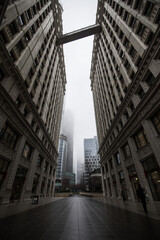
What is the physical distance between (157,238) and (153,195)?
12.2 metres

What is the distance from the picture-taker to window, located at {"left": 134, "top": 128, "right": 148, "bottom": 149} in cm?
1511

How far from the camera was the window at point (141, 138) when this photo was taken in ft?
49.6

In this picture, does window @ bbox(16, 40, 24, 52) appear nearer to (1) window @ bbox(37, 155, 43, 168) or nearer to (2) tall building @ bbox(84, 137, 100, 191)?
(1) window @ bbox(37, 155, 43, 168)

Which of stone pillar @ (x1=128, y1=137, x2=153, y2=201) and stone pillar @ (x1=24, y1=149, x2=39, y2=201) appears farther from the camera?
stone pillar @ (x1=24, y1=149, x2=39, y2=201)

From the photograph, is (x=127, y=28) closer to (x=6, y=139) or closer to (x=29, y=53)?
(x=29, y=53)

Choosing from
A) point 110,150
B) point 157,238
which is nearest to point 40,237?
point 157,238

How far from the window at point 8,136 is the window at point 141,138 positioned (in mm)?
18245

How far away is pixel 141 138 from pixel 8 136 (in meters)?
18.4

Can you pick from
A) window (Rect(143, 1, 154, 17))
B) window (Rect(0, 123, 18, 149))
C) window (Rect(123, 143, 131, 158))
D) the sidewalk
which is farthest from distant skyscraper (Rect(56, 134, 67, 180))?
window (Rect(143, 1, 154, 17))

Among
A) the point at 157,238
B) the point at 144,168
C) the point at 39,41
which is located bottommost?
the point at 157,238

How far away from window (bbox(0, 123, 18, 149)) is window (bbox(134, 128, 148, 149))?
18.2 meters

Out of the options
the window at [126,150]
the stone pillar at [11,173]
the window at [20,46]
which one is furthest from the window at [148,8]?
the stone pillar at [11,173]

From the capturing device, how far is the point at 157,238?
12.2ft

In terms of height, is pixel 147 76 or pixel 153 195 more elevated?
pixel 147 76
